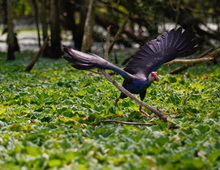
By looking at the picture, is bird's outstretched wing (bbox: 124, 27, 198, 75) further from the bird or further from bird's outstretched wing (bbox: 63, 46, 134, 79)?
bird's outstretched wing (bbox: 63, 46, 134, 79)

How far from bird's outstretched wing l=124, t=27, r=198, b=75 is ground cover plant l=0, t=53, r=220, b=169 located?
652 millimetres

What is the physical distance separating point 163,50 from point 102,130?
1668 mm

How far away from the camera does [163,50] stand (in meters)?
5.75

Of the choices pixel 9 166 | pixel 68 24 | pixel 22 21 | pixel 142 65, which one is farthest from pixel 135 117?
pixel 22 21

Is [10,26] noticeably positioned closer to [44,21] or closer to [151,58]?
[44,21]

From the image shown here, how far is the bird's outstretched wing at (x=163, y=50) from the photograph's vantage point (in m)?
5.61

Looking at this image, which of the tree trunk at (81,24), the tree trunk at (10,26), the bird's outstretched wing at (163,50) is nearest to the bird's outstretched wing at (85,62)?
the bird's outstretched wing at (163,50)

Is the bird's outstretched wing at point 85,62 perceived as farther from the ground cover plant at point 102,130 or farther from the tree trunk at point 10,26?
the tree trunk at point 10,26

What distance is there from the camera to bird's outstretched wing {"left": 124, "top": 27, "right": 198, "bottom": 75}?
18.4 ft

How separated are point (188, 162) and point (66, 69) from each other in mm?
7615

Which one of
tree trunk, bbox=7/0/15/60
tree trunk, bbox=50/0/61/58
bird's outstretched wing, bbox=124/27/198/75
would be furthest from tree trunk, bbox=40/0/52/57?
bird's outstretched wing, bbox=124/27/198/75

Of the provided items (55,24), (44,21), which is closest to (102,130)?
(44,21)

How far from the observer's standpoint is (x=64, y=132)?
4723 millimetres

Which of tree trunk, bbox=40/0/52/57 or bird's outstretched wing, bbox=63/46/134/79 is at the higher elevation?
bird's outstretched wing, bbox=63/46/134/79
